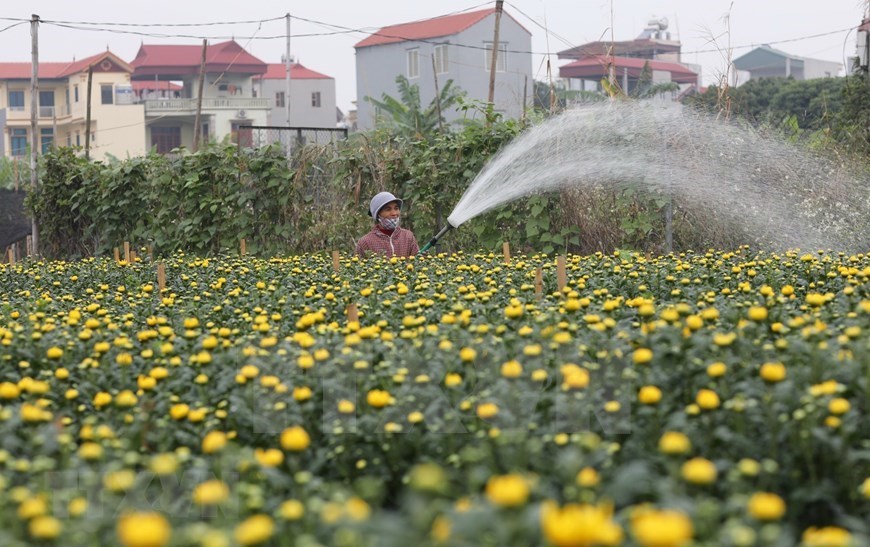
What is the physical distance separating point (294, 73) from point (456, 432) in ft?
240

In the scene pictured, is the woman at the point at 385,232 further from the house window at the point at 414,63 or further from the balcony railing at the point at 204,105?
the balcony railing at the point at 204,105

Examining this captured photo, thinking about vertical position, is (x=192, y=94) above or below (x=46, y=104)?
above

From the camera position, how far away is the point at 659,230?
12016 mm

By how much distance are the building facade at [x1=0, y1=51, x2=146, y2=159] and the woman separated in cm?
5234

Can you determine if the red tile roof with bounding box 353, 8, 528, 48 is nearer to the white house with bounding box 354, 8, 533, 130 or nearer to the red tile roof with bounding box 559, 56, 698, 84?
the white house with bounding box 354, 8, 533, 130

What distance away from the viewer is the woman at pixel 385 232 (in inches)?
401

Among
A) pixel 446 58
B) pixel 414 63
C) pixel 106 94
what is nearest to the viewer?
pixel 446 58

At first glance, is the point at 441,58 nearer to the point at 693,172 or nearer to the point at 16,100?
the point at 16,100

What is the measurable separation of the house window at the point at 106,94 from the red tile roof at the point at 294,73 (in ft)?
34.2

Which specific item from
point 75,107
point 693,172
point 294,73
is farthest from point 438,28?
point 693,172

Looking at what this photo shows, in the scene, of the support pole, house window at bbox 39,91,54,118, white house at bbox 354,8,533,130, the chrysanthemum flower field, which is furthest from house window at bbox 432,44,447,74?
the chrysanthemum flower field

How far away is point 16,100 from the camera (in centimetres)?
7531

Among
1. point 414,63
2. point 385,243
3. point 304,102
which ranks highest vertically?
point 414,63

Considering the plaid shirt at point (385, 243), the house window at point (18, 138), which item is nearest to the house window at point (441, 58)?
the house window at point (18, 138)
